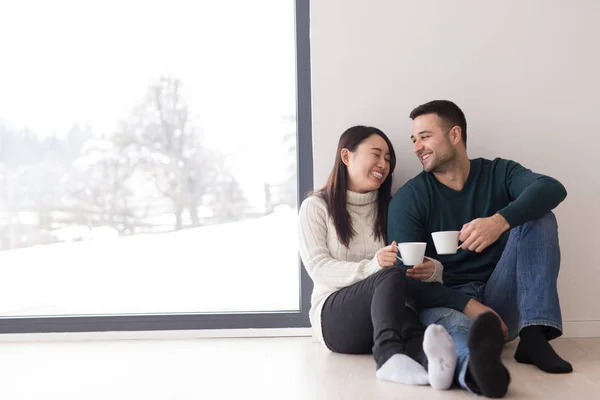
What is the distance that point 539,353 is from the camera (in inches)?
78.3

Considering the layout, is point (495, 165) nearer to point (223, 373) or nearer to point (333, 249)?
point (333, 249)

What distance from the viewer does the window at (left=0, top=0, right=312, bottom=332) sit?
9.57ft

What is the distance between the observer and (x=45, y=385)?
2027mm

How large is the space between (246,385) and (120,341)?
39.8 inches

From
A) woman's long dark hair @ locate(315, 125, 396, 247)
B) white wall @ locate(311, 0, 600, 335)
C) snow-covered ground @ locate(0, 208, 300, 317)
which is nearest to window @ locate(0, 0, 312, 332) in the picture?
snow-covered ground @ locate(0, 208, 300, 317)

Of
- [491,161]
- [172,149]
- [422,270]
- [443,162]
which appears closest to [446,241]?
[422,270]

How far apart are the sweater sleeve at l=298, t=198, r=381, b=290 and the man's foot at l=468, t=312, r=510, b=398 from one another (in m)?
0.63

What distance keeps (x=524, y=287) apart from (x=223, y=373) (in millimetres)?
989

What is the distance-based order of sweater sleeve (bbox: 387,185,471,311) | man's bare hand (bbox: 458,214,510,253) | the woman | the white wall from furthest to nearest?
the white wall → sweater sleeve (bbox: 387,185,471,311) → man's bare hand (bbox: 458,214,510,253) → the woman

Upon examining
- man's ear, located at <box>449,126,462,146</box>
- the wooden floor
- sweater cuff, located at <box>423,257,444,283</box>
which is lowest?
the wooden floor

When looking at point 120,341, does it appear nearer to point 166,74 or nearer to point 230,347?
point 230,347

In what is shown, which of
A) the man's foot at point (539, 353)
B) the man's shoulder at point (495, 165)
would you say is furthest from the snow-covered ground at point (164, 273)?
the man's foot at point (539, 353)

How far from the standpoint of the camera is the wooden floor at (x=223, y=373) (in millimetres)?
1813

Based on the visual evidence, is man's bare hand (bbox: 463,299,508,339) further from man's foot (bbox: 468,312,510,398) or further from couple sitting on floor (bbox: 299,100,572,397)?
man's foot (bbox: 468,312,510,398)
